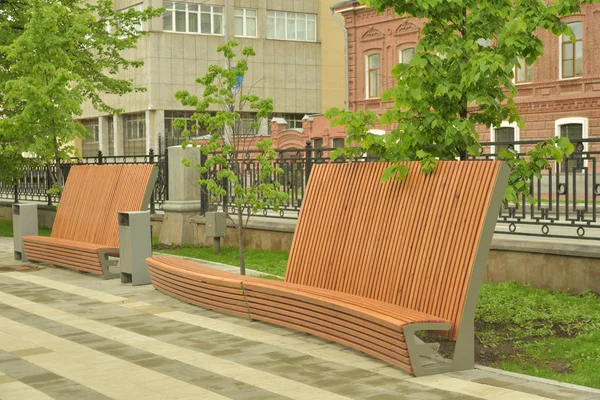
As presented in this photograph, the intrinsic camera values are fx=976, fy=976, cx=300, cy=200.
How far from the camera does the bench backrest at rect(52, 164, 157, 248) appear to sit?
13414 millimetres

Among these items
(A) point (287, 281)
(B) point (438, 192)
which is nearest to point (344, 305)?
(B) point (438, 192)

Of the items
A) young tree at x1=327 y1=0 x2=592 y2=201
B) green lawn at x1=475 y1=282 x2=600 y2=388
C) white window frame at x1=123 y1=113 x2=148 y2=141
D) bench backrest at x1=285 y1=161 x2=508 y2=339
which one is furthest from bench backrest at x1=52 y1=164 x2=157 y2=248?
white window frame at x1=123 y1=113 x2=148 y2=141

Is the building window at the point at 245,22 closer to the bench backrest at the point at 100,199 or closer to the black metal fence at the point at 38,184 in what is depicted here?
→ the black metal fence at the point at 38,184

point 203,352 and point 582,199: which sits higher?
point 582,199

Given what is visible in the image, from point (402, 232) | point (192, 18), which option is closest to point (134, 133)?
point (192, 18)

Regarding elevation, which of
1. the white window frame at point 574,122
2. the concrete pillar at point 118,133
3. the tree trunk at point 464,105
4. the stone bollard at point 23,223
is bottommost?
the stone bollard at point 23,223

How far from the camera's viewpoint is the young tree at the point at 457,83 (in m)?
8.19

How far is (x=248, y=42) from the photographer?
185ft

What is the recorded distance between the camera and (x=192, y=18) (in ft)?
178

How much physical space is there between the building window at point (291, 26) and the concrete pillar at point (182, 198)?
41185mm

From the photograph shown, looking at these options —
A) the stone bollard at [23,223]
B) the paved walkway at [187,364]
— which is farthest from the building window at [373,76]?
the paved walkway at [187,364]

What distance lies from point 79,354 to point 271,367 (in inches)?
69.4

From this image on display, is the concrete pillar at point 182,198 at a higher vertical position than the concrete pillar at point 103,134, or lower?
lower

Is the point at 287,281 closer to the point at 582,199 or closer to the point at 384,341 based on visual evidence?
the point at 384,341
